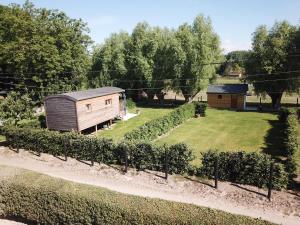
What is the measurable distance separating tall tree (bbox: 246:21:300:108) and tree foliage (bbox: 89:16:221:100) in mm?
7058

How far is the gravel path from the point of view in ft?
47.3

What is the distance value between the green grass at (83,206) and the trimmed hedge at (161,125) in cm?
884

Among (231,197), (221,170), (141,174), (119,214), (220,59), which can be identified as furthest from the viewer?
(220,59)

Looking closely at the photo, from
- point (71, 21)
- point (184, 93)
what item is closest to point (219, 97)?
point (184, 93)

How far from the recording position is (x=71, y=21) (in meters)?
47.6

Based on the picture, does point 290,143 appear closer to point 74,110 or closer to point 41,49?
point 74,110

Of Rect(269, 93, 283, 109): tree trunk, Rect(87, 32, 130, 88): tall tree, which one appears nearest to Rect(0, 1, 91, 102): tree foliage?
Rect(87, 32, 130, 88): tall tree

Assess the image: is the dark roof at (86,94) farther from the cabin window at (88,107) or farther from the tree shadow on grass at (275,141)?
the tree shadow on grass at (275,141)

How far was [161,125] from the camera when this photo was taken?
1152 inches

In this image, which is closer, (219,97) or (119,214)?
(119,214)

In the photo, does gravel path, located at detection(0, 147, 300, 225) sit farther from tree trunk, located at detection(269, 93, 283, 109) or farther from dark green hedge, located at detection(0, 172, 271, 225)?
tree trunk, located at detection(269, 93, 283, 109)

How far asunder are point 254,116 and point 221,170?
78.9ft

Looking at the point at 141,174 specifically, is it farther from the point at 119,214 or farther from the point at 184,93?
the point at 184,93

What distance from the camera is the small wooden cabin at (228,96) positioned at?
1781 inches
